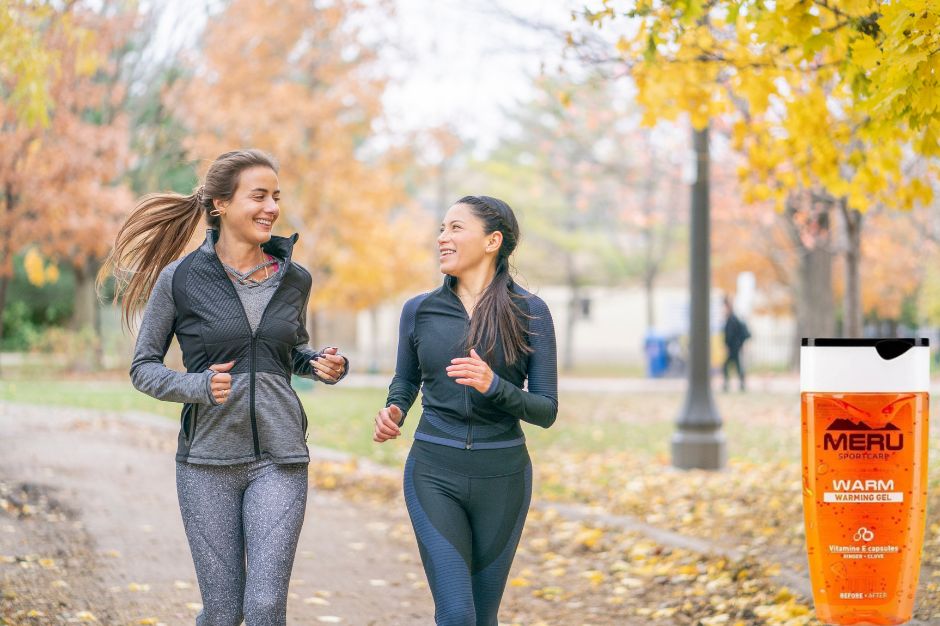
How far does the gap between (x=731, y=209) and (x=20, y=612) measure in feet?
84.4

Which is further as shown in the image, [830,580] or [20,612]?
[20,612]

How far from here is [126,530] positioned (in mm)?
8648

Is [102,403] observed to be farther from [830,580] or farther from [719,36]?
[830,580]

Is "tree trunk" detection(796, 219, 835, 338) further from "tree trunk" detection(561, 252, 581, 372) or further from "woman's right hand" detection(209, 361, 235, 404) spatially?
"woman's right hand" detection(209, 361, 235, 404)

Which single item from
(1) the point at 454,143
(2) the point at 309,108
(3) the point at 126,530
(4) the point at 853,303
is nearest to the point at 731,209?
(1) the point at 454,143

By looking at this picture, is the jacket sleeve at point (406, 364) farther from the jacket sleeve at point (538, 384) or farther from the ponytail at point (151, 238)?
the ponytail at point (151, 238)

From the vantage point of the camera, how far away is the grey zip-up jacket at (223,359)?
4047 mm

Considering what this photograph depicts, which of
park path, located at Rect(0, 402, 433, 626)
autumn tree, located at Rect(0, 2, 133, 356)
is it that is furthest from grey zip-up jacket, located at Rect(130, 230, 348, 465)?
autumn tree, located at Rect(0, 2, 133, 356)

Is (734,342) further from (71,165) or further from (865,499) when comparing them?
(865,499)

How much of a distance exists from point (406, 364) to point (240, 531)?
0.83 m

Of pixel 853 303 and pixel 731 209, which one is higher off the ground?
pixel 731 209

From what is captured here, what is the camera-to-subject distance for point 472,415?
13.4ft

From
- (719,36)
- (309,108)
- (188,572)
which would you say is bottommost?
(188,572)

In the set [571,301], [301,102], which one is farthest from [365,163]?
[571,301]
